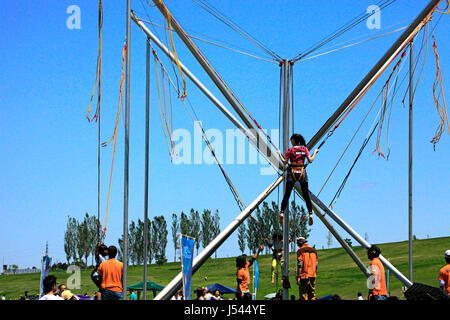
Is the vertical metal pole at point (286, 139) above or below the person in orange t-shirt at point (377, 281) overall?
above

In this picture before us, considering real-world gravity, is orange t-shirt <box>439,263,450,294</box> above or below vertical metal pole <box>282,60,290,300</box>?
below

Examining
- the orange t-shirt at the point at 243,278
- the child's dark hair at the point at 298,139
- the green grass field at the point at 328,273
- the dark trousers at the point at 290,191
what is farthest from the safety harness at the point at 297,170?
the green grass field at the point at 328,273

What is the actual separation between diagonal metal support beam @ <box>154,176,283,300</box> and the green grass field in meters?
36.4

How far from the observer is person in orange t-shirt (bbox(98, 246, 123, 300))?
11141mm

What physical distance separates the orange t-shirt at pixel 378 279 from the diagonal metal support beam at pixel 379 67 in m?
4.29

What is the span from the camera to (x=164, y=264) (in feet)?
316

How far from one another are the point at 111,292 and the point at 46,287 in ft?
11.8

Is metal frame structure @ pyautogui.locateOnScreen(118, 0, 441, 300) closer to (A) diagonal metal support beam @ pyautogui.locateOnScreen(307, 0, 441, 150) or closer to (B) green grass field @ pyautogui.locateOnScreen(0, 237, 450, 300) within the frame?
(A) diagonal metal support beam @ pyautogui.locateOnScreen(307, 0, 441, 150)

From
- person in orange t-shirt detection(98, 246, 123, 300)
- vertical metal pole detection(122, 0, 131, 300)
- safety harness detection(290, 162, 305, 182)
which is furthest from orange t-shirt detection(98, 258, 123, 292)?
safety harness detection(290, 162, 305, 182)

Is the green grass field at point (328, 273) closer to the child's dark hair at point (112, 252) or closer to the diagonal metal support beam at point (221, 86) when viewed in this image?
the diagonal metal support beam at point (221, 86)

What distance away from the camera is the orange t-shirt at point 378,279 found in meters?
10.8
